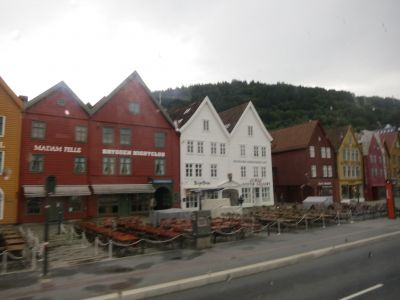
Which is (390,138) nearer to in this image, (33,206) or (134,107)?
(134,107)

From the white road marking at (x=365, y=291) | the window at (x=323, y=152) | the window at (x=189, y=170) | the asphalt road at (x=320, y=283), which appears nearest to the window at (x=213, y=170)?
the window at (x=189, y=170)

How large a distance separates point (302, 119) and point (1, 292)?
7915 centimetres

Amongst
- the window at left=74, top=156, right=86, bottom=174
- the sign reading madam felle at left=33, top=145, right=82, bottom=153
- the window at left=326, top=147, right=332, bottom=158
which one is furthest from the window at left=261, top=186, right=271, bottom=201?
the sign reading madam felle at left=33, top=145, right=82, bottom=153

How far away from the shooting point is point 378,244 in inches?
643

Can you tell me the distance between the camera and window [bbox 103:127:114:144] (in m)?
31.5

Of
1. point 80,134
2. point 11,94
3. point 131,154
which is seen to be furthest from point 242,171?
Result: point 11,94

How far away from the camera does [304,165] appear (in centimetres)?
4722

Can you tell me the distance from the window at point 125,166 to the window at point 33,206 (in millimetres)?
7282

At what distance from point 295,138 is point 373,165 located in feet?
55.7

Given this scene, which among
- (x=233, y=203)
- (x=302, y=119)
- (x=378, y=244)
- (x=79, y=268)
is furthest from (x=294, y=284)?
(x=302, y=119)

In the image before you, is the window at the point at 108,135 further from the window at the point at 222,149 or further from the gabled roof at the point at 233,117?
the gabled roof at the point at 233,117

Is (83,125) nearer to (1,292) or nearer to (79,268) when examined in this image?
(79,268)

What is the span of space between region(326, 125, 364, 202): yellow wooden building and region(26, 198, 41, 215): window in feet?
132

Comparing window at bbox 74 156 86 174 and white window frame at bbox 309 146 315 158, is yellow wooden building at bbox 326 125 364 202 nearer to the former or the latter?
white window frame at bbox 309 146 315 158
